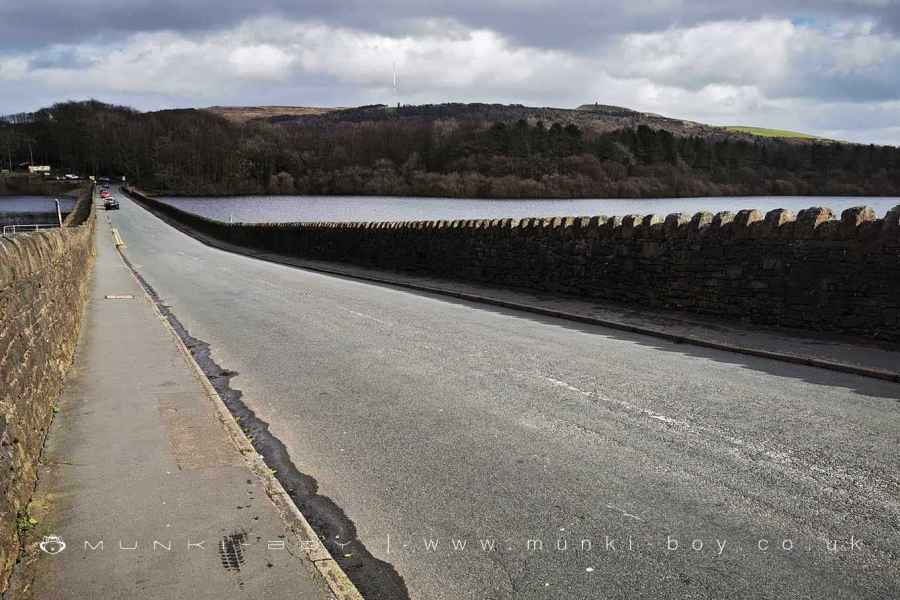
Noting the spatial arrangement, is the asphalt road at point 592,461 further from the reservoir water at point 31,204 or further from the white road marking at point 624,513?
the reservoir water at point 31,204

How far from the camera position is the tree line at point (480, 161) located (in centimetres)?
7812

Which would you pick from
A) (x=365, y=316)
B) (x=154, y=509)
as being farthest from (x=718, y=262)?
(x=154, y=509)

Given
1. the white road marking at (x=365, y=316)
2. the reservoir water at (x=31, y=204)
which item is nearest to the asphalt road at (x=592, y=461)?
the white road marking at (x=365, y=316)

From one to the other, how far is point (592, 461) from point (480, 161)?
123 metres

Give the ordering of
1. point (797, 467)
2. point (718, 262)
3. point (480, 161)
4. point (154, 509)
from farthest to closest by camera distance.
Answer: point (480, 161) → point (718, 262) → point (797, 467) → point (154, 509)

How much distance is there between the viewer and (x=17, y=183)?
164 meters

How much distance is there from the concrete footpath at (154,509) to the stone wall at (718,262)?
830 centimetres

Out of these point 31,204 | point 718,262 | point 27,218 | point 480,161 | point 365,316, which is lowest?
point 27,218

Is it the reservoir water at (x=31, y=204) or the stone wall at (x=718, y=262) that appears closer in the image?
the stone wall at (x=718, y=262)

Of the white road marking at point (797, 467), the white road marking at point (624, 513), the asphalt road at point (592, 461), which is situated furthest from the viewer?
the white road marking at point (797, 467)

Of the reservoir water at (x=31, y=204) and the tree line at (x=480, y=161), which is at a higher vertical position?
the tree line at (x=480, y=161)

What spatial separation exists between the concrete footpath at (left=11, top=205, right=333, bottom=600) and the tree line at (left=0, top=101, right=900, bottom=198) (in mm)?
56054

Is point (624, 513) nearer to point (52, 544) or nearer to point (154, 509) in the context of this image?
point (154, 509)

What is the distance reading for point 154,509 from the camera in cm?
454
